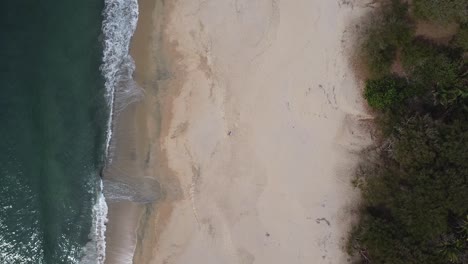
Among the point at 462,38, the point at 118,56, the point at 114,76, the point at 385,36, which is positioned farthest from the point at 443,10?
the point at 114,76

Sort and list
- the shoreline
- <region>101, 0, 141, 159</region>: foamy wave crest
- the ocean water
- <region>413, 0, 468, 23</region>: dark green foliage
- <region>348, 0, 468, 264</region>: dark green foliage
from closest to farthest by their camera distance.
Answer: <region>348, 0, 468, 264</region>: dark green foliage
<region>413, 0, 468, 23</region>: dark green foliage
the shoreline
<region>101, 0, 141, 159</region>: foamy wave crest
the ocean water

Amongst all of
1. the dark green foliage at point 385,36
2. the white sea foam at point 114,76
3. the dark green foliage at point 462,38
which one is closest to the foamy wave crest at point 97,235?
the white sea foam at point 114,76

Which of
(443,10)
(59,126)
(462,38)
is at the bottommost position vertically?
(59,126)

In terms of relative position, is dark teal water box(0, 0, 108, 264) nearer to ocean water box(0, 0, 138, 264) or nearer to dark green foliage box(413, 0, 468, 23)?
ocean water box(0, 0, 138, 264)

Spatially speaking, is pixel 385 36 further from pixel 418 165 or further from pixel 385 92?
pixel 418 165

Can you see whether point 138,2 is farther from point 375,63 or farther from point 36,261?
point 36,261

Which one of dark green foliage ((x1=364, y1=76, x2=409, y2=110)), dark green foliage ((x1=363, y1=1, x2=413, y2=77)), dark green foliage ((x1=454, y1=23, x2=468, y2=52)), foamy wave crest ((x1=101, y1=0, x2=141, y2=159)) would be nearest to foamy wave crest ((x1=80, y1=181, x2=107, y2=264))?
foamy wave crest ((x1=101, y1=0, x2=141, y2=159))
